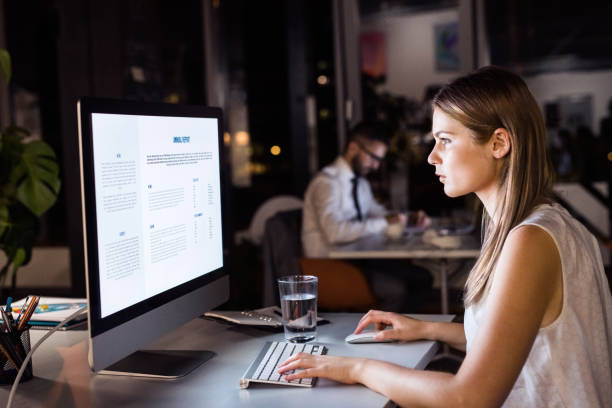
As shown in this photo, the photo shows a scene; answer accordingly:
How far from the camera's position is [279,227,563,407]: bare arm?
1039 mm

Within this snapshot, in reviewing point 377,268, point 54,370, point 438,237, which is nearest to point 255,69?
point 377,268

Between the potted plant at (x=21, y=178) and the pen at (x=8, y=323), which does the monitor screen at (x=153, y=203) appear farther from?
the potted plant at (x=21, y=178)

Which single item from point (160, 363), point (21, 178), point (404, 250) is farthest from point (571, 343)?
point (21, 178)

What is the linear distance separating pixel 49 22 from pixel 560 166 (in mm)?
4248

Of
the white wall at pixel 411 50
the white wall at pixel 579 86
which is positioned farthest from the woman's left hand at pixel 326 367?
the white wall at pixel 579 86

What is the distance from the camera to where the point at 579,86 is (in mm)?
5047

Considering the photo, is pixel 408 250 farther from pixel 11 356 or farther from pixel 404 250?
pixel 11 356

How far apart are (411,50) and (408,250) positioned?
2.57 m

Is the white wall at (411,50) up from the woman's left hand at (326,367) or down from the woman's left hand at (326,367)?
up

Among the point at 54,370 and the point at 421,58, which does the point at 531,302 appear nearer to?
the point at 54,370

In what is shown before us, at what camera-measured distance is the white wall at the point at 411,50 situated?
16.5 feet

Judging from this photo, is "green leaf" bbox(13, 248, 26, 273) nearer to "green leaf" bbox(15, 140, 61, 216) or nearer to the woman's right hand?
"green leaf" bbox(15, 140, 61, 216)

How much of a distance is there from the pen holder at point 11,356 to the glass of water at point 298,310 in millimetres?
537

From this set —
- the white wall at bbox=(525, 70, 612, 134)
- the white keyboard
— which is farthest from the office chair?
the white wall at bbox=(525, 70, 612, 134)
